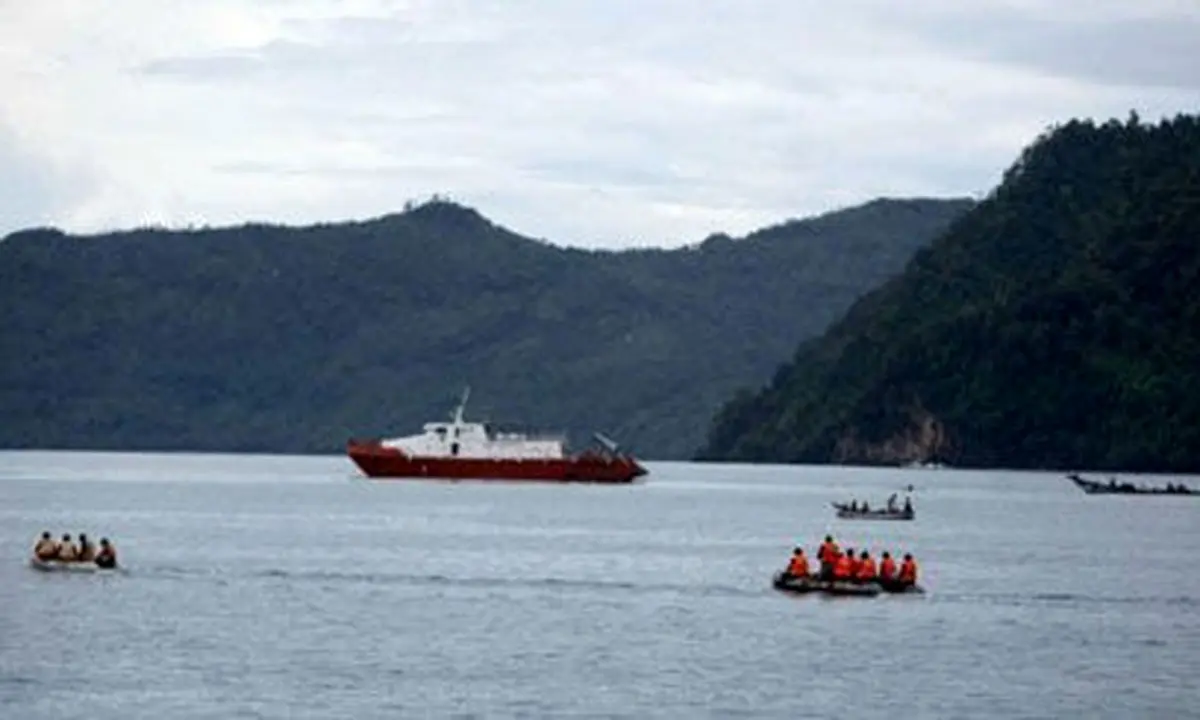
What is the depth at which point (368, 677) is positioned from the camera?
88562 millimetres

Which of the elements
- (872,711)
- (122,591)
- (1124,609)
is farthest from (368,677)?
(1124,609)

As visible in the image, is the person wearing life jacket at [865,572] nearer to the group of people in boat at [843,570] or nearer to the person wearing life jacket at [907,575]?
the group of people in boat at [843,570]

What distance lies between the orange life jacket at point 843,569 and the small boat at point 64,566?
30411mm

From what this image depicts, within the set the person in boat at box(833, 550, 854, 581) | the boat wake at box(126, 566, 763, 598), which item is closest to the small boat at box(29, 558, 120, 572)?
the boat wake at box(126, 566, 763, 598)

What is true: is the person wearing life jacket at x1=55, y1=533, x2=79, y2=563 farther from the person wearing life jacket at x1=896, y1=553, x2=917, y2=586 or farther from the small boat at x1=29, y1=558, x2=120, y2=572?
the person wearing life jacket at x1=896, y1=553, x2=917, y2=586

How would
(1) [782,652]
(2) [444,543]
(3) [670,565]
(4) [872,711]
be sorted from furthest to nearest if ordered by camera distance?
1. (2) [444,543]
2. (3) [670,565]
3. (1) [782,652]
4. (4) [872,711]

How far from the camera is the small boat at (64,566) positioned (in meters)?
127

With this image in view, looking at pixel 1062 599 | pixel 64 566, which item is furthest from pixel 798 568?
pixel 64 566

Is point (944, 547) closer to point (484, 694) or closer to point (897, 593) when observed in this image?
point (897, 593)

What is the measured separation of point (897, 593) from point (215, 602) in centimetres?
2625

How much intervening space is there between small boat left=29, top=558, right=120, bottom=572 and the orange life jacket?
30411 millimetres

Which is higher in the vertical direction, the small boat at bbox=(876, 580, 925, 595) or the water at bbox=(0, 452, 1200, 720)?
the small boat at bbox=(876, 580, 925, 595)

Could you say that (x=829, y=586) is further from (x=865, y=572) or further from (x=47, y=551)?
(x=47, y=551)

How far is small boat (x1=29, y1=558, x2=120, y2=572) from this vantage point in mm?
127312
